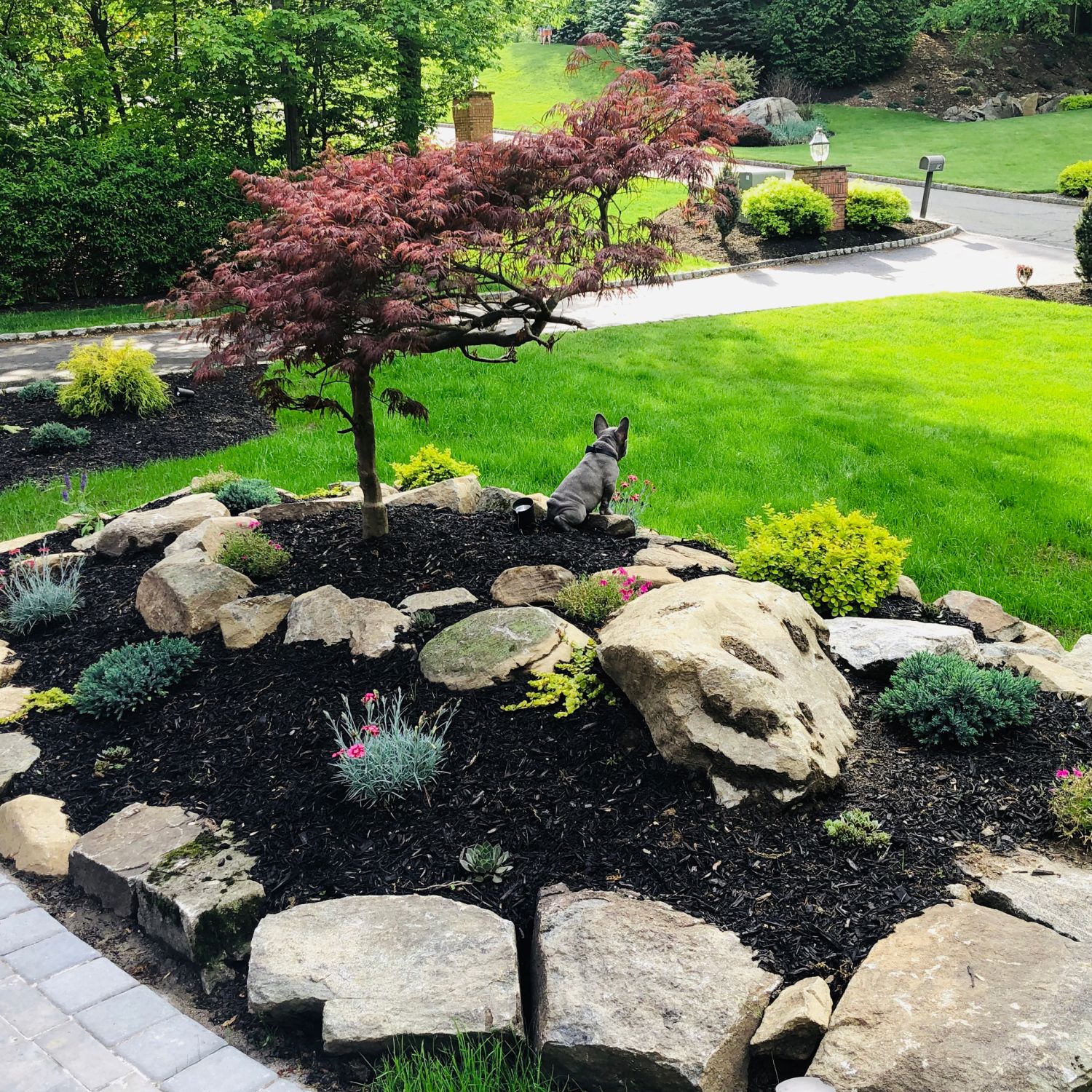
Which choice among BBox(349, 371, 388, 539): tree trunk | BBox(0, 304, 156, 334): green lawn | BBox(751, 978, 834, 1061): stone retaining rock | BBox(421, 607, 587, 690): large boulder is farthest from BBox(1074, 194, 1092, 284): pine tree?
BBox(751, 978, 834, 1061): stone retaining rock

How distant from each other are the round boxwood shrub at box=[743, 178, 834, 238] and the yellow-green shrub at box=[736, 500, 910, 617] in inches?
534

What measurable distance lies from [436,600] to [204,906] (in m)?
2.13

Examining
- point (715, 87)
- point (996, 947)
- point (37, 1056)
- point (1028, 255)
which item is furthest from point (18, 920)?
point (1028, 255)

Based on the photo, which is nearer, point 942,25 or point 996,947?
point 996,947

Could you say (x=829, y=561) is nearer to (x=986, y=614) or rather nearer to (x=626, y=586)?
(x=986, y=614)

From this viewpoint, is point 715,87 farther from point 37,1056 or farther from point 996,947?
point 37,1056

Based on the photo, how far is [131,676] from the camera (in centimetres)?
460

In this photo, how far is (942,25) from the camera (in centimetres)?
3562

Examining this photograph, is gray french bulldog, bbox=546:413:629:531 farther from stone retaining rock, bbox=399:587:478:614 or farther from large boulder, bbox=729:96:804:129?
large boulder, bbox=729:96:804:129

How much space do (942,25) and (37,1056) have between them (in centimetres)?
4231

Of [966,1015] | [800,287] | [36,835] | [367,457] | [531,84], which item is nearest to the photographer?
[966,1015]

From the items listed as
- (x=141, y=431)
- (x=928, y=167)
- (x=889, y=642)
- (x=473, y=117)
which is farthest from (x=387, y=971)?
(x=928, y=167)

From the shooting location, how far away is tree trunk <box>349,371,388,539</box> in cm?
542

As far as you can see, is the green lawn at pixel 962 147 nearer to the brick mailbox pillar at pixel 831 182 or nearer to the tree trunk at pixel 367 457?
the brick mailbox pillar at pixel 831 182
